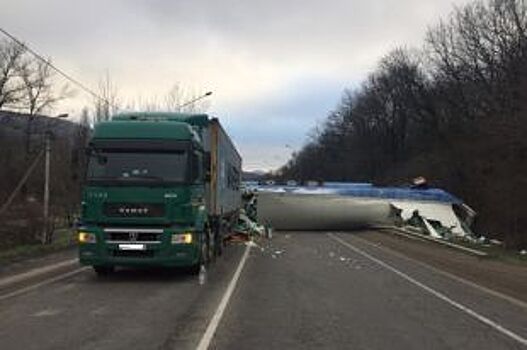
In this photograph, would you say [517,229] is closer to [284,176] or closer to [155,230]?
[155,230]

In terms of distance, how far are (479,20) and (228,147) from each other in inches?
2079

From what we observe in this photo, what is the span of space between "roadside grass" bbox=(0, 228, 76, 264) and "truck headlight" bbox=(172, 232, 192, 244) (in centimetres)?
891

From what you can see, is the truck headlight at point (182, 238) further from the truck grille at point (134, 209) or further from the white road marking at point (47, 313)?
the white road marking at point (47, 313)

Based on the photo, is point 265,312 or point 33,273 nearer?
point 265,312

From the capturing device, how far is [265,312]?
1531 cm

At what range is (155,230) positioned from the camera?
68.5 feet

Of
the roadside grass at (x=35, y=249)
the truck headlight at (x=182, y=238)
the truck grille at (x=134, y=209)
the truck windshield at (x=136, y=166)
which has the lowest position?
the roadside grass at (x=35, y=249)

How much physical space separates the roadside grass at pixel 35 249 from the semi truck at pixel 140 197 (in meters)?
8.18

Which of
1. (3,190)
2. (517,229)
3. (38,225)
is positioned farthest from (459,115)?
(38,225)

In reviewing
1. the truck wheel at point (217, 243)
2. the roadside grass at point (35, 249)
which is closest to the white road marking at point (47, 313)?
the truck wheel at point (217, 243)

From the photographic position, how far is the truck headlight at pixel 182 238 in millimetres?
21000

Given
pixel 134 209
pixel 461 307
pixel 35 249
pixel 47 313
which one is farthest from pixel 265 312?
pixel 35 249

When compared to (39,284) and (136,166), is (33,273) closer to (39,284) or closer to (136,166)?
(39,284)

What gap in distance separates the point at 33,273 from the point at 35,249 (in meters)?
9.29
